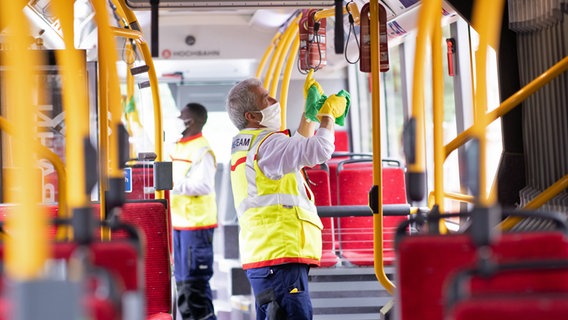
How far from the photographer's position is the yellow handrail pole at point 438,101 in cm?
290

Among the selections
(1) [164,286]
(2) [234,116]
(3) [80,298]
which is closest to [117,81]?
(3) [80,298]

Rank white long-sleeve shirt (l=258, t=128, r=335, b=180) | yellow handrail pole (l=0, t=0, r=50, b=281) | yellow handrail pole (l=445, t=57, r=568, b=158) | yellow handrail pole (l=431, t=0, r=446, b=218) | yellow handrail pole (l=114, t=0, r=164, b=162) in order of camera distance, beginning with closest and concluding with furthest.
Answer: yellow handrail pole (l=0, t=0, r=50, b=281) < yellow handrail pole (l=431, t=0, r=446, b=218) < yellow handrail pole (l=445, t=57, r=568, b=158) < white long-sleeve shirt (l=258, t=128, r=335, b=180) < yellow handrail pole (l=114, t=0, r=164, b=162)

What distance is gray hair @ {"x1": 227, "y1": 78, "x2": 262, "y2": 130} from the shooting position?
14.5 feet

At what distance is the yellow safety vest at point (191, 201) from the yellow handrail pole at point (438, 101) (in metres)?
4.39

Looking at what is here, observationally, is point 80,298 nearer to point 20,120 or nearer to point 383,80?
point 20,120

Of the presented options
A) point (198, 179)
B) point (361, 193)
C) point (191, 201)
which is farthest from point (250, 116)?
point (191, 201)

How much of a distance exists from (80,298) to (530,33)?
2.90 metres

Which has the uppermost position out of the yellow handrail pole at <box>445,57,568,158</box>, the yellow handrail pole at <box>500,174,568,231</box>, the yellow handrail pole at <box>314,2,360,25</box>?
the yellow handrail pole at <box>314,2,360,25</box>

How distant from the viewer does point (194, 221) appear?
7.34 metres

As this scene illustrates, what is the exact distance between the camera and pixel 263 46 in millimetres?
11016

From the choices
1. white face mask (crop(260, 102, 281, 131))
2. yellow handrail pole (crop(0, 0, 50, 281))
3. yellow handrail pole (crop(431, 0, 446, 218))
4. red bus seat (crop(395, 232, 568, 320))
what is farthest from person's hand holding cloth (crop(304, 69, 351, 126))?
yellow handrail pole (crop(0, 0, 50, 281))

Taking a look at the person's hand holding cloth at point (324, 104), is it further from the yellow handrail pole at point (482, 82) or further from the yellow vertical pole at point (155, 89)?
the yellow handrail pole at point (482, 82)

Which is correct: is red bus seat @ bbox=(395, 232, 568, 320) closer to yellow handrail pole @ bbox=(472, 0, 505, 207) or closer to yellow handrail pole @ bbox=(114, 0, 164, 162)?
yellow handrail pole @ bbox=(472, 0, 505, 207)

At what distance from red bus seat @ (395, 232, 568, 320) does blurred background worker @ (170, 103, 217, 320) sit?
16.0 ft
